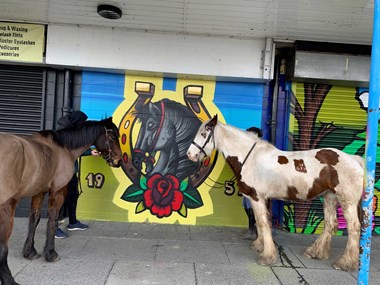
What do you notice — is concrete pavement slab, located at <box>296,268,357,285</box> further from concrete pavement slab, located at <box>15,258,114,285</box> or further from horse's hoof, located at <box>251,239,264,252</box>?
concrete pavement slab, located at <box>15,258,114,285</box>

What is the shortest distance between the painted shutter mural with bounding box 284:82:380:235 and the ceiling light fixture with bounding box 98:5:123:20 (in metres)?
3.45

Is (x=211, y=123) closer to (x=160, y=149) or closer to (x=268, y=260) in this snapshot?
(x=160, y=149)

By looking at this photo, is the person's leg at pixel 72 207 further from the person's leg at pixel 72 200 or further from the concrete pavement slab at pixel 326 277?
the concrete pavement slab at pixel 326 277

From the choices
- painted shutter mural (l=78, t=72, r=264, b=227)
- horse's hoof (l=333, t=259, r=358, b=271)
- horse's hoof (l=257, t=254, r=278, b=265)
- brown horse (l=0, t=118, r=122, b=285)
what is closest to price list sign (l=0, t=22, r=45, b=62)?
painted shutter mural (l=78, t=72, r=264, b=227)

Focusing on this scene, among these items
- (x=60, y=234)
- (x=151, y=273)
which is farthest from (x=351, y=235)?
(x=60, y=234)

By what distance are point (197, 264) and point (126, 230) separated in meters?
1.86

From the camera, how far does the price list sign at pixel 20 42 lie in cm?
558

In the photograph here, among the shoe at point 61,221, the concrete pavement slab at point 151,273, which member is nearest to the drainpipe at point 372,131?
the concrete pavement slab at point 151,273

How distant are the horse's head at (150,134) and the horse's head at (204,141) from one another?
148 cm

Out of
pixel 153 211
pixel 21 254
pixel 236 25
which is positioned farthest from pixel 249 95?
pixel 21 254

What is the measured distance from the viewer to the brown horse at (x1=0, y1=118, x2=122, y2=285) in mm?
3219

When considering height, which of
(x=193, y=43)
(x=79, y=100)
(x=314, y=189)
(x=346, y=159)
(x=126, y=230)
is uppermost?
(x=193, y=43)

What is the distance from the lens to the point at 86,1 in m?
4.74

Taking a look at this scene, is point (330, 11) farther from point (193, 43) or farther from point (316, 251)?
point (316, 251)
